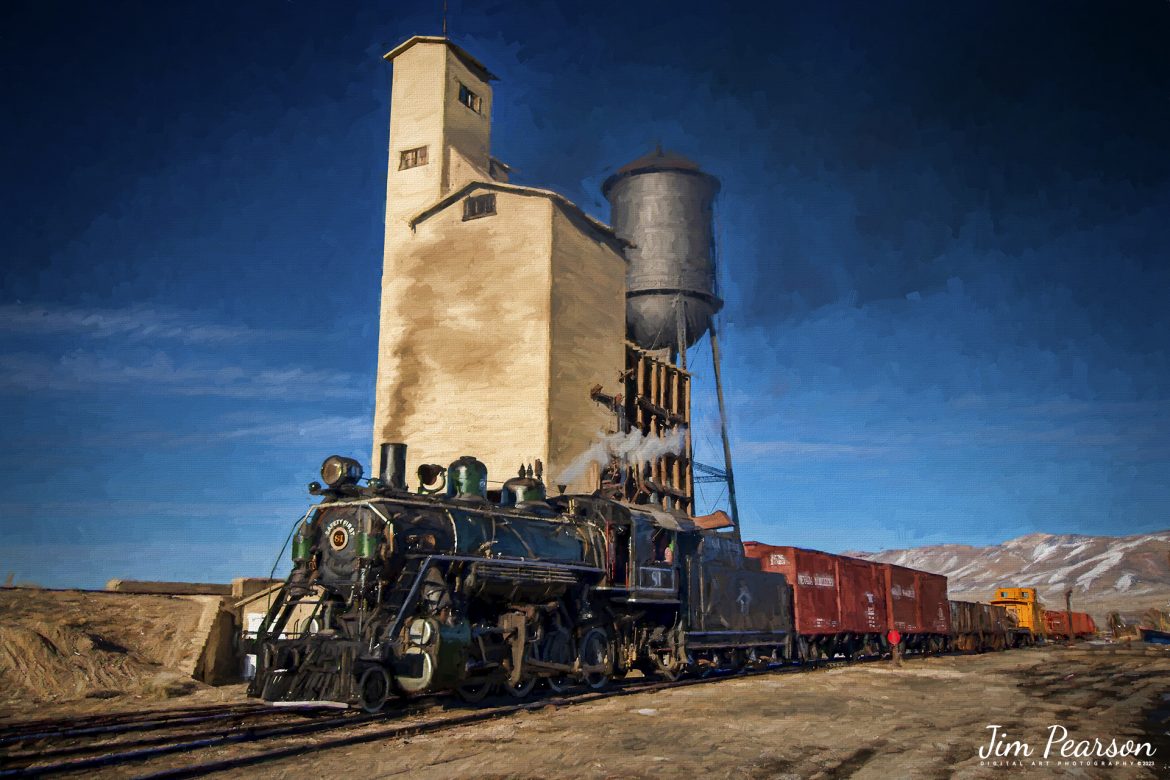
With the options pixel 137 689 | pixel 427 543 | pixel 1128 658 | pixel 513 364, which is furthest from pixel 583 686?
pixel 1128 658

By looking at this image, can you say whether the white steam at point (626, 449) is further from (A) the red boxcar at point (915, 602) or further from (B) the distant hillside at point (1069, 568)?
(B) the distant hillside at point (1069, 568)

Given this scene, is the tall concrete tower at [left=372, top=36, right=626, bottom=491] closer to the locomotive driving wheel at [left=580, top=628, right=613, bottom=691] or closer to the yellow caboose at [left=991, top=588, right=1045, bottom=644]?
the locomotive driving wheel at [left=580, top=628, right=613, bottom=691]

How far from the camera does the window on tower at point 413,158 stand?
99.8ft

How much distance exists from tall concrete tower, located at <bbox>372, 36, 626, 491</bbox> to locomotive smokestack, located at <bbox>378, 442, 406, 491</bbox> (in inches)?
437

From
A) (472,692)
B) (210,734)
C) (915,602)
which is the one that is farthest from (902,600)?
(210,734)

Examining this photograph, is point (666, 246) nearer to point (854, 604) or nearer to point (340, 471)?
point (854, 604)

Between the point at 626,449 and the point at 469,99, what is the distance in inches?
559

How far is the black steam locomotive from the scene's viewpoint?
35.0 feet

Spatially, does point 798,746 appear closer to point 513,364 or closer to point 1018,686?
point 1018,686

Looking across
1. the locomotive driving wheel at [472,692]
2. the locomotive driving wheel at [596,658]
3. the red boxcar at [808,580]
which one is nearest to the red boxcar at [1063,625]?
the red boxcar at [808,580]

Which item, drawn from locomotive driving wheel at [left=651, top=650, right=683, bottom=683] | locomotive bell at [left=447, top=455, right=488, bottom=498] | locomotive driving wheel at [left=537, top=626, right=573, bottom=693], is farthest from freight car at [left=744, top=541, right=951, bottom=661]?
locomotive bell at [left=447, top=455, right=488, bottom=498]

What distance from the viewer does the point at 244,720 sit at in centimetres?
990
